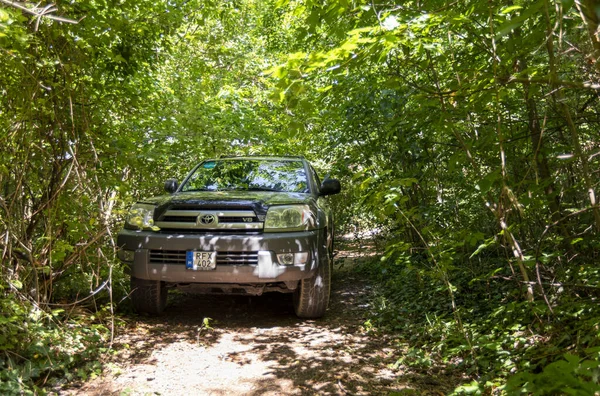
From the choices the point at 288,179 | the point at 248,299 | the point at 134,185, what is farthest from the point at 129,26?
the point at 248,299

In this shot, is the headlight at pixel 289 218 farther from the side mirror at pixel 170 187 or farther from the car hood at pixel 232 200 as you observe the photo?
the side mirror at pixel 170 187

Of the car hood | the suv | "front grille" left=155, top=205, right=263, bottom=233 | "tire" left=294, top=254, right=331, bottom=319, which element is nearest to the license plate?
the suv

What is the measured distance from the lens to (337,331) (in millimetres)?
4695

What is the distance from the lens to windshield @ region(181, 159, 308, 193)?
5551 mm

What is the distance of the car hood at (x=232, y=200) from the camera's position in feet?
15.5

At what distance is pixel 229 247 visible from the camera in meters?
4.50

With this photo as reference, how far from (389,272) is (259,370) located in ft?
13.2

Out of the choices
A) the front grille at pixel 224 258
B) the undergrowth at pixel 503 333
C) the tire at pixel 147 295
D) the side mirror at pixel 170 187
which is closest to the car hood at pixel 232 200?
the front grille at pixel 224 258

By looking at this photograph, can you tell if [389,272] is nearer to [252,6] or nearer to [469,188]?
[469,188]

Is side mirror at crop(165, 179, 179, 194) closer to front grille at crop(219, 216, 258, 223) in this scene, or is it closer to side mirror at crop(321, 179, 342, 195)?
front grille at crop(219, 216, 258, 223)

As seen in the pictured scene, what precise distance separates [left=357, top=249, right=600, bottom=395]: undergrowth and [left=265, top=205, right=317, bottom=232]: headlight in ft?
4.25

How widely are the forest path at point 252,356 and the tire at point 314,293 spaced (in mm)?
152

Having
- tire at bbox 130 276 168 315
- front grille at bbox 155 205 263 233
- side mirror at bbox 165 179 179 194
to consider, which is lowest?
tire at bbox 130 276 168 315

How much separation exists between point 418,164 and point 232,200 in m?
2.58
